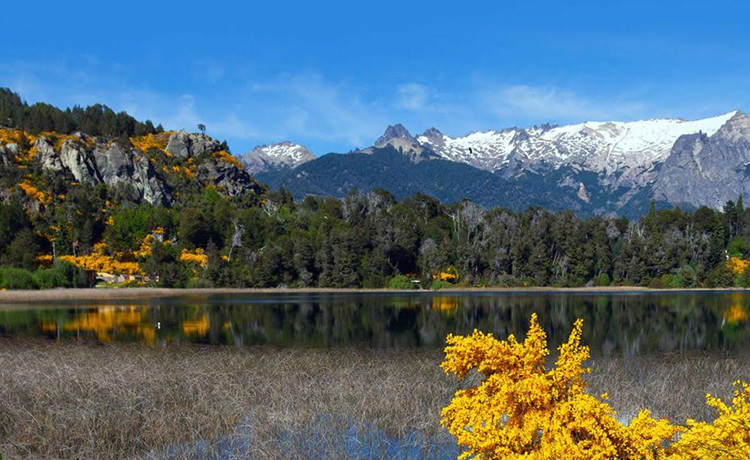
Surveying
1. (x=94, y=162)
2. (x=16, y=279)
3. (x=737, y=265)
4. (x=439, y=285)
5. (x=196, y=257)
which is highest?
(x=94, y=162)

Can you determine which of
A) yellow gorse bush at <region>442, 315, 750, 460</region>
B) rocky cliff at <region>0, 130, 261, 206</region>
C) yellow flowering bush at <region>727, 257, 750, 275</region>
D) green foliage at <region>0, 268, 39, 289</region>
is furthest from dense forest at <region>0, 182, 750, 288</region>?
yellow gorse bush at <region>442, 315, 750, 460</region>

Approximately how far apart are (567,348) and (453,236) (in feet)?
560

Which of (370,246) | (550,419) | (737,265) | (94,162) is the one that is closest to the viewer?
(550,419)

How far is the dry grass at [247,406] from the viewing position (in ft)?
54.4

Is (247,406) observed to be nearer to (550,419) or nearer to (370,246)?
(550,419)

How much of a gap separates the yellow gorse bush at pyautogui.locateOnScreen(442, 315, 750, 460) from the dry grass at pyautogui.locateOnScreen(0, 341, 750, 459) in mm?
7446

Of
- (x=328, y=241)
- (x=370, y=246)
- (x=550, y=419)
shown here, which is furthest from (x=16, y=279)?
(x=550, y=419)

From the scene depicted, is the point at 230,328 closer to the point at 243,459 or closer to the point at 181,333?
the point at 181,333

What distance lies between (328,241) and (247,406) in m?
133

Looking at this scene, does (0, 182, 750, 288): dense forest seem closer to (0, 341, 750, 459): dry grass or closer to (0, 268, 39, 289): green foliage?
(0, 268, 39, 289): green foliage

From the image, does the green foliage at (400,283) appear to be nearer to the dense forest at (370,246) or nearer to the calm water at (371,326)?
the dense forest at (370,246)

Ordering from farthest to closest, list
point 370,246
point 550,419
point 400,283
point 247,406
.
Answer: point 370,246, point 400,283, point 247,406, point 550,419

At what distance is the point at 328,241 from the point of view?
502ft

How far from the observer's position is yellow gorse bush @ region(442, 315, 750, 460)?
8.48 metres
